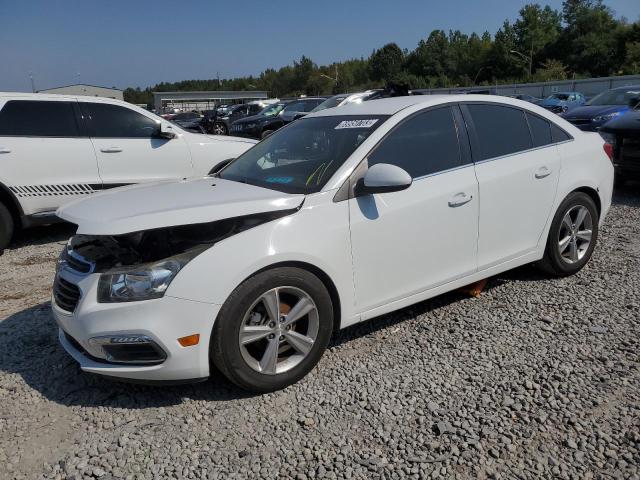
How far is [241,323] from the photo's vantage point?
9.34 feet

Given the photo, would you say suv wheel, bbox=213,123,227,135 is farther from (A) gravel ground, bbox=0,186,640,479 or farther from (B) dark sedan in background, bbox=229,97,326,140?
(A) gravel ground, bbox=0,186,640,479

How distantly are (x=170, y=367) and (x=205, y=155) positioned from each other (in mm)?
5081

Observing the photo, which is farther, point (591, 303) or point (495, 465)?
point (591, 303)

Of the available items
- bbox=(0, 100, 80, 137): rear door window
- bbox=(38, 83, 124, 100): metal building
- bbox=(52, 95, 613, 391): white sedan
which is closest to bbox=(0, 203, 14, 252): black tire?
bbox=(0, 100, 80, 137): rear door window

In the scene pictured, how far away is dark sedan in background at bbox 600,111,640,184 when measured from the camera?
24.8 feet

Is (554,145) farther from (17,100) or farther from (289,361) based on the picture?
(17,100)

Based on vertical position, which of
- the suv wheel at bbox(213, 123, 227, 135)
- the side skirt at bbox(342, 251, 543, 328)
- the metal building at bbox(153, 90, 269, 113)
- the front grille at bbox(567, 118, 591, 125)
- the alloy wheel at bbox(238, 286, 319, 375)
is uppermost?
the alloy wheel at bbox(238, 286, 319, 375)

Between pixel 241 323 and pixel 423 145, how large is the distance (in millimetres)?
1793

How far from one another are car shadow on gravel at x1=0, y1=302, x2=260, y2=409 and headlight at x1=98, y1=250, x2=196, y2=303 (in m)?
0.65

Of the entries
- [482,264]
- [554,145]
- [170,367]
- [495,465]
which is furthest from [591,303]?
[170,367]

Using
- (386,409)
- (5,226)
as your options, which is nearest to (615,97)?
(386,409)

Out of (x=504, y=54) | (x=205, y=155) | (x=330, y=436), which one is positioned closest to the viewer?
(x=330, y=436)

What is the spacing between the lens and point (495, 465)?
239 cm

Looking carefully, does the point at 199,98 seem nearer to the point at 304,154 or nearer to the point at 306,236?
the point at 304,154
